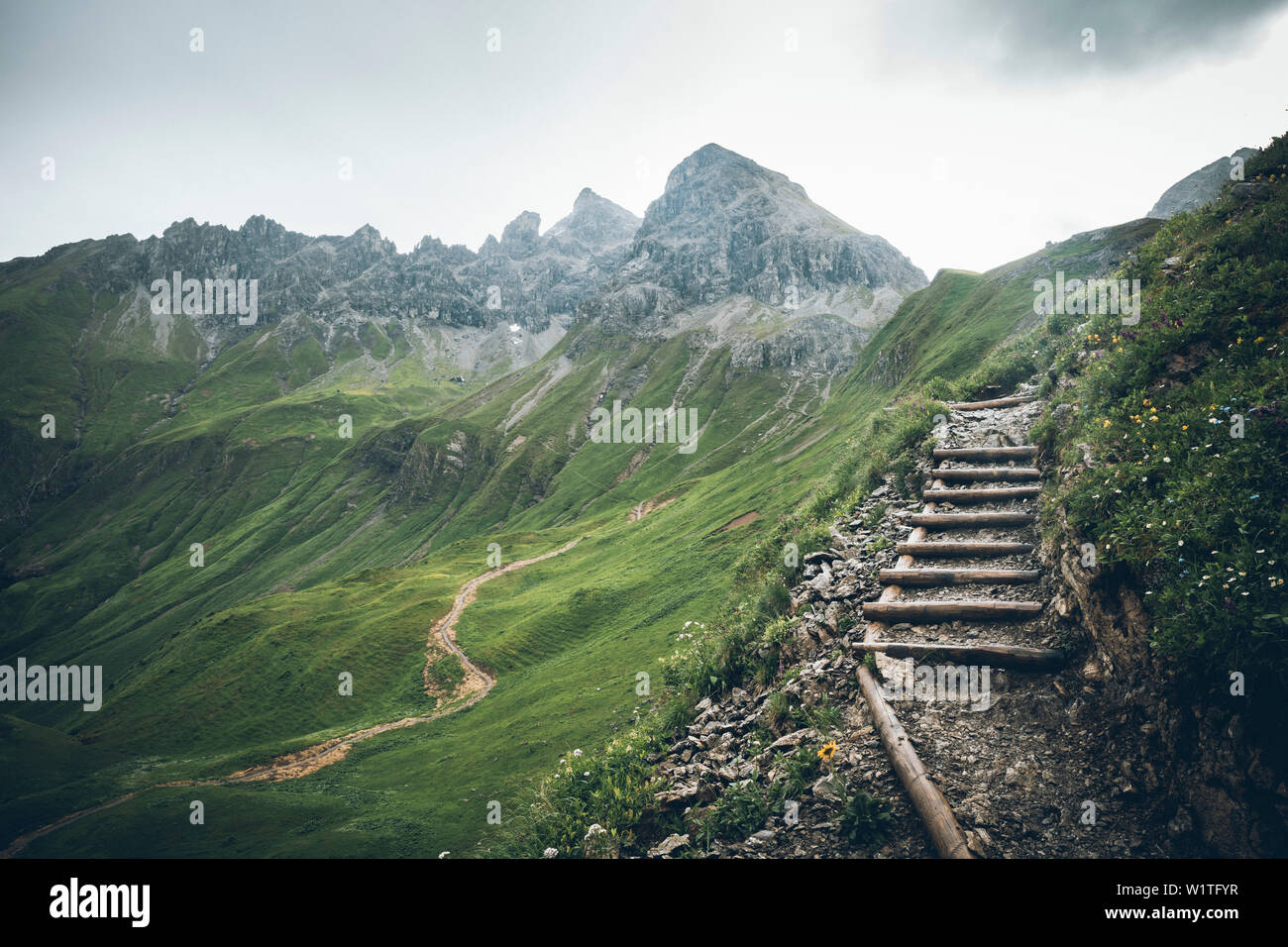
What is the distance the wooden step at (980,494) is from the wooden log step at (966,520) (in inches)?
39.7

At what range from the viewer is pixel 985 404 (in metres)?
21.2

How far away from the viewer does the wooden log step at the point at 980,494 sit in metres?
15.4

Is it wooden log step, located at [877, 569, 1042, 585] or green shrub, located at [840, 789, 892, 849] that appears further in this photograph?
wooden log step, located at [877, 569, 1042, 585]

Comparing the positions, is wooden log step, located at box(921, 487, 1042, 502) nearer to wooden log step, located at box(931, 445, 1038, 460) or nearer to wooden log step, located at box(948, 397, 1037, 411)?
wooden log step, located at box(931, 445, 1038, 460)

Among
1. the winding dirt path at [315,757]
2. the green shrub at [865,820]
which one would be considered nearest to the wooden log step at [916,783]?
the green shrub at [865,820]

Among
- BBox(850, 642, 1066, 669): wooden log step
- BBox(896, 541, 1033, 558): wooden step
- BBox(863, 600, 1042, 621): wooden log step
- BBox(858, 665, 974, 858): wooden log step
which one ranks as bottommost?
BBox(858, 665, 974, 858): wooden log step

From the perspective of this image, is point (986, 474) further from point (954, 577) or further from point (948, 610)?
point (948, 610)

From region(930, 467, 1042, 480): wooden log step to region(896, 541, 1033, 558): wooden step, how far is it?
318cm

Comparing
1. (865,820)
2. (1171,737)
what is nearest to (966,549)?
(1171,737)

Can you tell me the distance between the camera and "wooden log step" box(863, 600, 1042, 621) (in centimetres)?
1205

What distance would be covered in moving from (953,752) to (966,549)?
18.8 ft

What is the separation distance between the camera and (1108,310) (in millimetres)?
18766

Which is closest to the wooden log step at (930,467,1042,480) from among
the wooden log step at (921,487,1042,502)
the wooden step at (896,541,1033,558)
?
the wooden log step at (921,487,1042,502)
